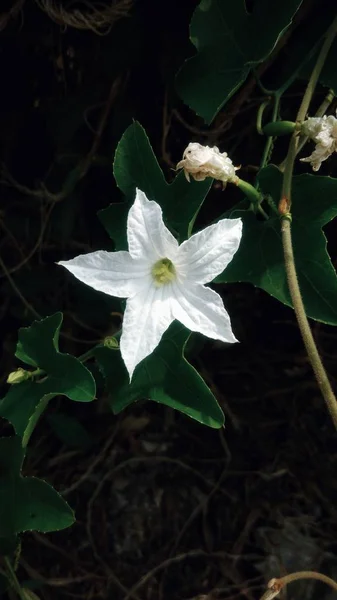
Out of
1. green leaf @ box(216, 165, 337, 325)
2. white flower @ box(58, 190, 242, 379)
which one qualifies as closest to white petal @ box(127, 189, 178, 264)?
white flower @ box(58, 190, 242, 379)

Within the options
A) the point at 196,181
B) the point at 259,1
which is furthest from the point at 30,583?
the point at 259,1

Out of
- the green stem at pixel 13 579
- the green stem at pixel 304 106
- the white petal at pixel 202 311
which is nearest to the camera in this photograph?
the white petal at pixel 202 311

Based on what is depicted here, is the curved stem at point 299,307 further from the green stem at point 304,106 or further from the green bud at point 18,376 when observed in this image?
the green bud at point 18,376

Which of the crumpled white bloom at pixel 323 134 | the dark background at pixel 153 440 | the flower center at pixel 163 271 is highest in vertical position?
the crumpled white bloom at pixel 323 134

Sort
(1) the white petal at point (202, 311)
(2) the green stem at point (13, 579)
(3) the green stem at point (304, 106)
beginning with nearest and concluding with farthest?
(1) the white petal at point (202, 311)
(3) the green stem at point (304, 106)
(2) the green stem at point (13, 579)

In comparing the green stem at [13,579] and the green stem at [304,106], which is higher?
the green stem at [304,106]

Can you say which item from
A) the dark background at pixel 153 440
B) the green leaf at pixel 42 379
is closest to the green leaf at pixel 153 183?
the green leaf at pixel 42 379

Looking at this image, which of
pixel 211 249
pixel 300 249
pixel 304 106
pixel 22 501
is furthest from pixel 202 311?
pixel 22 501
